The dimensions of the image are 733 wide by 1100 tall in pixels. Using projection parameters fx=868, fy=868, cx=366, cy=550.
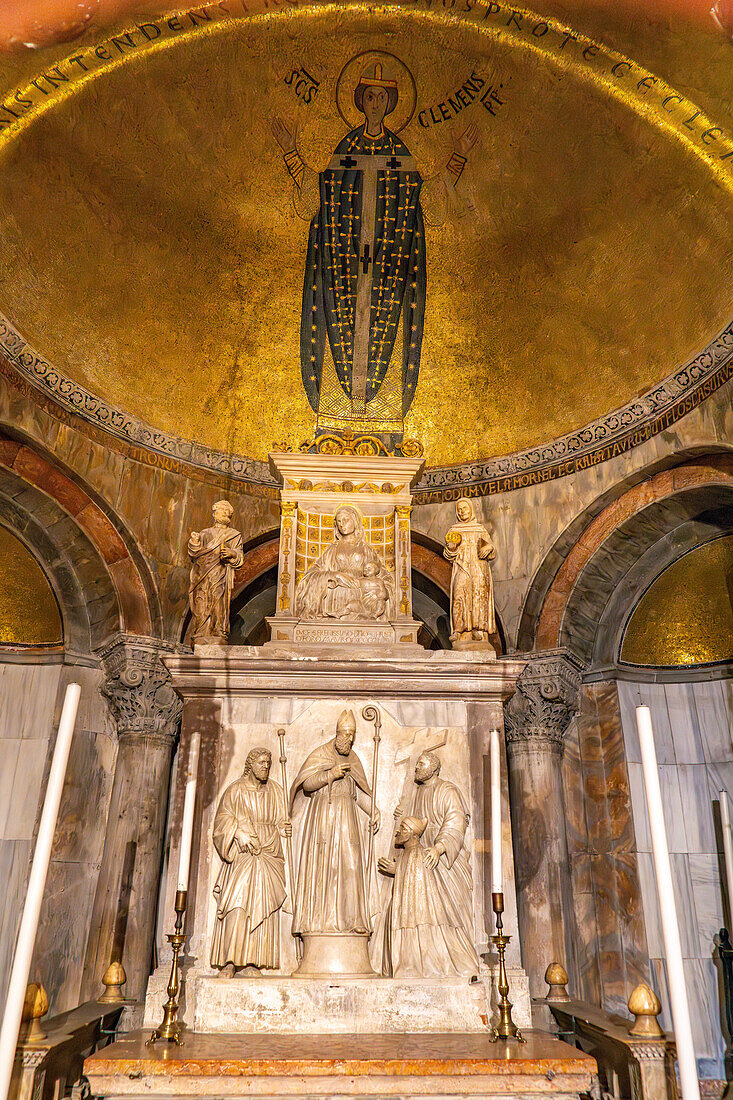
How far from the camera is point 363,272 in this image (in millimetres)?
12102

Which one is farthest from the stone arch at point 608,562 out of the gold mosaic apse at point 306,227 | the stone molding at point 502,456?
the gold mosaic apse at point 306,227

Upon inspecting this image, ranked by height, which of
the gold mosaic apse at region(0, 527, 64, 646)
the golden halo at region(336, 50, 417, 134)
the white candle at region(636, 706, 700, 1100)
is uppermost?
the golden halo at region(336, 50, 417, 134)

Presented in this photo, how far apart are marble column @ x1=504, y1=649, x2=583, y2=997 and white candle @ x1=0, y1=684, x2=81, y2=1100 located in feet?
22.6

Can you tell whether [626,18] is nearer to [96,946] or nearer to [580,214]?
[580,214]

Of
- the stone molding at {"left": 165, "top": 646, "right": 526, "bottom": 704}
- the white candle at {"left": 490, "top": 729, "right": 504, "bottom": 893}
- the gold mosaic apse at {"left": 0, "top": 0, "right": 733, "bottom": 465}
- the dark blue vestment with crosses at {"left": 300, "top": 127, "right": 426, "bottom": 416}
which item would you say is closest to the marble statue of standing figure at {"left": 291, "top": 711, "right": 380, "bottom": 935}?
the stone molding at {"left": 165, "top": 646, "right": 526, "bottom": 704}

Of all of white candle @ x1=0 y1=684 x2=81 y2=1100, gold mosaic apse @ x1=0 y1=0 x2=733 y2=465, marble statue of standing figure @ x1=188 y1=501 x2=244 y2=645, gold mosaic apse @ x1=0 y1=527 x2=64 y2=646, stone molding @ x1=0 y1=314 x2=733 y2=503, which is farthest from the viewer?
gold mosaic apse @ x1=0 y1=527 x2=64 y2=646

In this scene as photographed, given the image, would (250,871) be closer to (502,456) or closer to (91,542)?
(91,542)

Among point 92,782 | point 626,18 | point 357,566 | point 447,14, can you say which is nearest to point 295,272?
point 447,14

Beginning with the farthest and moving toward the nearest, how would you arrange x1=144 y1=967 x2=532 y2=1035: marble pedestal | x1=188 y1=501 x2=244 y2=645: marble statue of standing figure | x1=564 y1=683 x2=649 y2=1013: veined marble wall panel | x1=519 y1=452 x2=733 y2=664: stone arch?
x1=519 y1=452 x2=733 y2=664: stone arch → x1=564 y1=683 x2=649 y2=1013: veined marble wall panel → x1=188 y1=501 x2=244 y2=645: marble statue of standing figure → x1=144 y1=967 x2=532 y2=1035: marble pedestal

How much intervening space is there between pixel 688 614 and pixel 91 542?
743cm

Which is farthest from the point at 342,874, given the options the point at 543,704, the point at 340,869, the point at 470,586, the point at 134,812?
the point at 543,704

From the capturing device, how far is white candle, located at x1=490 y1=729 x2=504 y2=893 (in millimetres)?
5367

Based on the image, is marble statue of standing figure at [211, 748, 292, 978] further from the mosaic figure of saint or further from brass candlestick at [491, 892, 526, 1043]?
the mosaic figure of saint

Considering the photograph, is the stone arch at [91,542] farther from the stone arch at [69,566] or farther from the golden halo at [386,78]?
the golden halo at [386,78]
